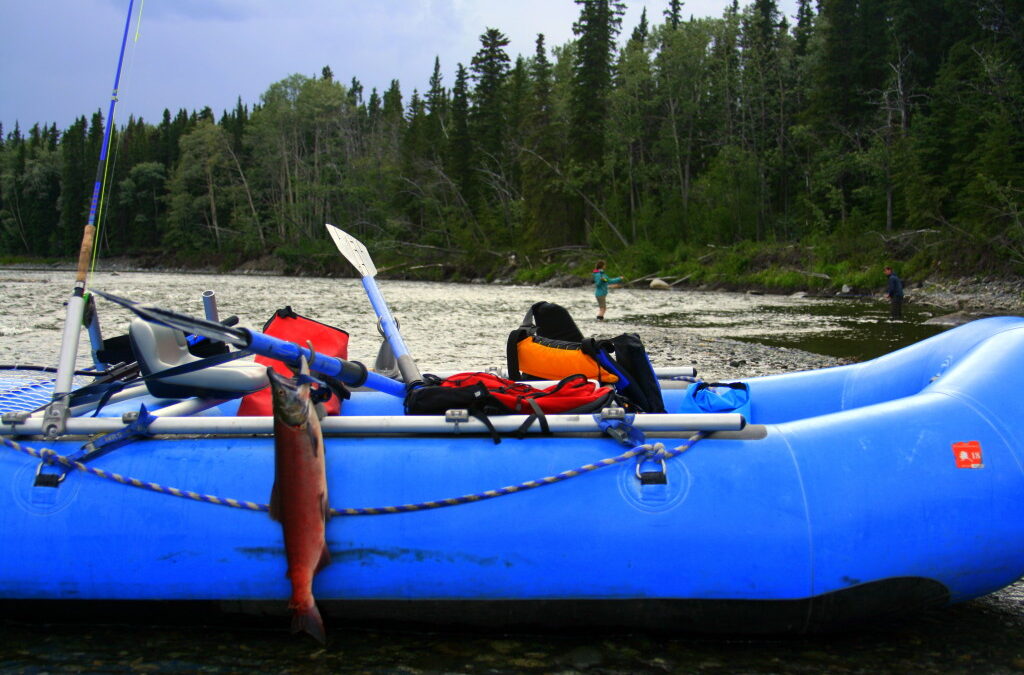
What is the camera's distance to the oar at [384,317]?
421 cm

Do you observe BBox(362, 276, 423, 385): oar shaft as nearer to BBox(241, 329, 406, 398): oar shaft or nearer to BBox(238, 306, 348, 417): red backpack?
BBox(241, 329, 406, 398): oar shaft

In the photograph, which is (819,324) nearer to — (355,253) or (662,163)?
(355,253)

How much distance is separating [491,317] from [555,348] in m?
15.4

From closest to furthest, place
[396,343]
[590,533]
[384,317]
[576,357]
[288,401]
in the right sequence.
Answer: [288,401]
[590,533]
[576,357]
[396,343]
[384,317]

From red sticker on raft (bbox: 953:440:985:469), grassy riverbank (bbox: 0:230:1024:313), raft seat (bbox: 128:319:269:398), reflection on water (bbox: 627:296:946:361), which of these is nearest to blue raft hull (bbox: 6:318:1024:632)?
red sticker on raft (bbox: 953:440:985:469)

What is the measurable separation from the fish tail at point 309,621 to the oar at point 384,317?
122cm

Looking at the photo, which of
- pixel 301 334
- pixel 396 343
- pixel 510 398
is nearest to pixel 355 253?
pixel 396 343

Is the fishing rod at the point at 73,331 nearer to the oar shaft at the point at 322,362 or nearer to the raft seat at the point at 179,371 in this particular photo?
the raft seat at the point at 179,371

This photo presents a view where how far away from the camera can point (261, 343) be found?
320 centimetres

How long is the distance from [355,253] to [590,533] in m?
3.36

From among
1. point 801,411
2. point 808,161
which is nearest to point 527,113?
point 808,161

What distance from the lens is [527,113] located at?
49469 millimetres

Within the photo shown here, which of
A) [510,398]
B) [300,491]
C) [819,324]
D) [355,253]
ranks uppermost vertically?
[355,253]

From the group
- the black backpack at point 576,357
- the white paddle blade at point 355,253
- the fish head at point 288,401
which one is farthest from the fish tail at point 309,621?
the white paddle blade at point 355,253
